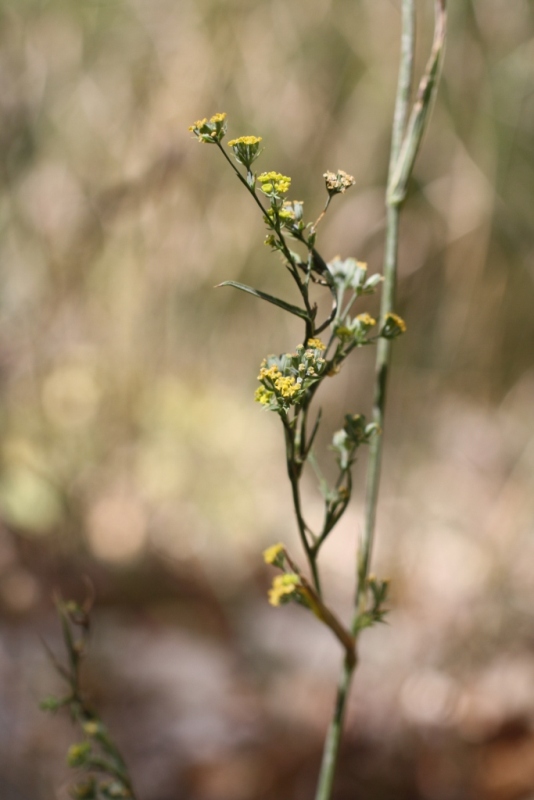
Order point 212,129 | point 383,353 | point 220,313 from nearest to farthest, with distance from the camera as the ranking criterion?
point 212,129 → point 383,353 → point 220,313

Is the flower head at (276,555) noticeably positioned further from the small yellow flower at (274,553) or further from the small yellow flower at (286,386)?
the small yellow flower at (286,386)

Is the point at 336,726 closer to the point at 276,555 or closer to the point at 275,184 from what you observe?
the point at 276,555

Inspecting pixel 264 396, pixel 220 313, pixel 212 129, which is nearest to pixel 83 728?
pixel 264 396

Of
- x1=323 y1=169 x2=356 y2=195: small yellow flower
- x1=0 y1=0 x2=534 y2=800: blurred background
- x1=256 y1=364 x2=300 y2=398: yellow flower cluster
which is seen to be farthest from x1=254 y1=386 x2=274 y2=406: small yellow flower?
x1=0 y1=0 x2=534 y2=800: blurred background

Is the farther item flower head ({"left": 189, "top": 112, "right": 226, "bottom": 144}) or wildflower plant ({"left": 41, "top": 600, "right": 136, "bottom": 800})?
wildflower plant ({"left": 41, "top": 600, "right": 136, "bottom": 800})

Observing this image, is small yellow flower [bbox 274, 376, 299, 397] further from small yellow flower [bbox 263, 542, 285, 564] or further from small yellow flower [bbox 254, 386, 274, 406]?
small yellow flower [bbox 263, 542, 285, 564]

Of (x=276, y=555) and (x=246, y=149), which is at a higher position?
(x=246, y=149)

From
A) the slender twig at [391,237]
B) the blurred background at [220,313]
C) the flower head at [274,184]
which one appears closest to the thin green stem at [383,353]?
the slender twig at [391,237]
